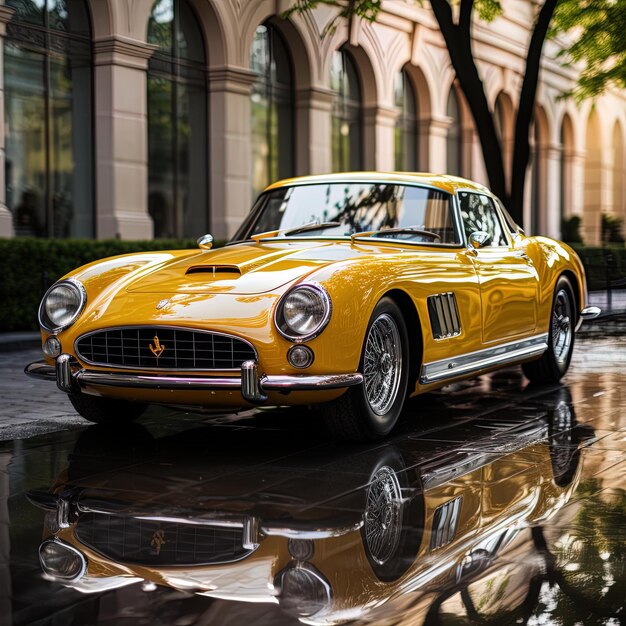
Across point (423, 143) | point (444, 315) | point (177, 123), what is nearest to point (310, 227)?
point (444, 315)

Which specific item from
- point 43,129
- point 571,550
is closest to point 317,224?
point 571,550

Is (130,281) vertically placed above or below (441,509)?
above

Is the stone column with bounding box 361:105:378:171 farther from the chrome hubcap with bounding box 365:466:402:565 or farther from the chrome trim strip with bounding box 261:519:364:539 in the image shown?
the chrome trim strip with bounding box 261:519:364:539

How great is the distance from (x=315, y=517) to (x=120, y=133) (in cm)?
1607

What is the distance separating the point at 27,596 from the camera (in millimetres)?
3799

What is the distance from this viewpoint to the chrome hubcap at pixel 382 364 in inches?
263

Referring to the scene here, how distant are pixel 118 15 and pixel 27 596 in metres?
17.2

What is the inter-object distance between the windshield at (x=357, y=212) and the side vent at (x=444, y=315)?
561 millimetres

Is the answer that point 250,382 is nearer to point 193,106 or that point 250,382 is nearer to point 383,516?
point 383,516

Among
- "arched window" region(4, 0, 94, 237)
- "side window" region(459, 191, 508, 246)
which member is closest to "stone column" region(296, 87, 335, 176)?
"arched window" region(4, 0, 94, 237)

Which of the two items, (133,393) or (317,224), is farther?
(317,224)

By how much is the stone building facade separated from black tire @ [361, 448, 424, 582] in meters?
12.9

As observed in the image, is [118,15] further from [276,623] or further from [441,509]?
[276,623]

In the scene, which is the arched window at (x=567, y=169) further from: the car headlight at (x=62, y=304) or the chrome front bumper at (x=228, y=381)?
the chrome front bumper at (x=228, y=381)
